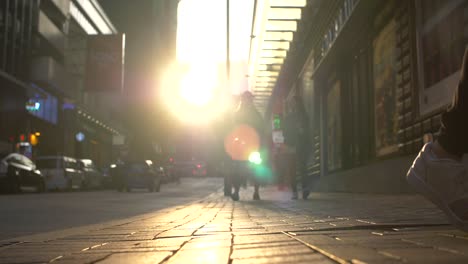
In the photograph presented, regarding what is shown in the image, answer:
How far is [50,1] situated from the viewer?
3509 centimetres

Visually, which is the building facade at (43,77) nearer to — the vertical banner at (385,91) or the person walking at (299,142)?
the person walking at (299,142)

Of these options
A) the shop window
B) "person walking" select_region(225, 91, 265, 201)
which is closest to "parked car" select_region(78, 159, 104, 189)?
"person walking" select_region(225, 91, 265, 201)

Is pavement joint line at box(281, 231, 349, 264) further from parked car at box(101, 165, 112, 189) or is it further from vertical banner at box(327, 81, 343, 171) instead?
parked car at box(101, 165, 112, 189)

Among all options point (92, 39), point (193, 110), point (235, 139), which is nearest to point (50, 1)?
point (92, 39)

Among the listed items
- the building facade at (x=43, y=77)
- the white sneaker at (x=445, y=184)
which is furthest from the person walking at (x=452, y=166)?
the building facade at (x=43, y=77)

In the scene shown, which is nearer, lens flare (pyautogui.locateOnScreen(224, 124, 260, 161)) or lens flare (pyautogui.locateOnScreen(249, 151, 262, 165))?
lens flare (pyautogui.locateOnScreen(224, 124, 260, 161))

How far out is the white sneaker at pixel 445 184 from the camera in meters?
2.88

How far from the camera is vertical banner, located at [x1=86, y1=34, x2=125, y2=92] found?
34.6 meters

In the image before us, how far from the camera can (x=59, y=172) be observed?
22.2 m

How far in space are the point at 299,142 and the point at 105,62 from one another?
1035 inches

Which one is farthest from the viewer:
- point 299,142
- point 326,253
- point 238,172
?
point 238,172

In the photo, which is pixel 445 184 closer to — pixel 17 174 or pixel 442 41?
pixel 442 41

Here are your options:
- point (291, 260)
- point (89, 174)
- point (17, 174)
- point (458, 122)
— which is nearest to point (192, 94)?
point (89, 174)

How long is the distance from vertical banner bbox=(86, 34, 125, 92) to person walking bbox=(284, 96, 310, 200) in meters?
25.1
